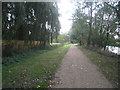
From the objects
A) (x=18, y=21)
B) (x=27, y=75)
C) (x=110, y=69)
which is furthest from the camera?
(x=18, y=21)

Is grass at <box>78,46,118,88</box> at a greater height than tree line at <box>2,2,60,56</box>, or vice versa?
tree line at <box>2,2,60,56</box>

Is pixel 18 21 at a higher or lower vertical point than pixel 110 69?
higher

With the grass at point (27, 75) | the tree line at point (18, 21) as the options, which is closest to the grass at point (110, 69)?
the grass at point (27, 75)

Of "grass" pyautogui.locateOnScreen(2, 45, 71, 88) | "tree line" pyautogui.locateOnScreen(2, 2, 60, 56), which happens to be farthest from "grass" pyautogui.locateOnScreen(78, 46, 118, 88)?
"tree line" pyautogui.locateOnScreen(2, 2, 60, 56)

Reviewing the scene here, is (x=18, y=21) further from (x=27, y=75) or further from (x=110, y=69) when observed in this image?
(x=110, y=69)

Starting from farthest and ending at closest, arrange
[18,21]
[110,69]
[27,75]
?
[18,21]
[110,69]
[27,75]

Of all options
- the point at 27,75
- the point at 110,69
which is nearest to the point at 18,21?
the point at 27,75

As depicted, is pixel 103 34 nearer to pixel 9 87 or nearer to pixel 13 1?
pixel 13 1

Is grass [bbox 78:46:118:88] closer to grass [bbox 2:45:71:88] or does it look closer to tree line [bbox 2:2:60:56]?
grass [bbox 2:45:71:88]

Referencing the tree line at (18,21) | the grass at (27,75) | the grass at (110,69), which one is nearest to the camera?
the grass at (27,75)

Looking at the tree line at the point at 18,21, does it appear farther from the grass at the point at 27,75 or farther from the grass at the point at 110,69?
the grass at the point at 110,69

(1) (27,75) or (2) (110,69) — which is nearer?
(1) (27,75)

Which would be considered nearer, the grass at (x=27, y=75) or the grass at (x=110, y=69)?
the grass at (x=27, y=75)

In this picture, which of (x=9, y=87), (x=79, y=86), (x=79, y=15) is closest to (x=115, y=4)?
(x=79, y=86)
